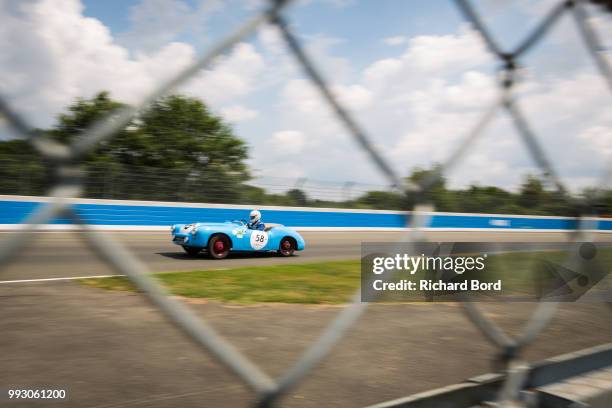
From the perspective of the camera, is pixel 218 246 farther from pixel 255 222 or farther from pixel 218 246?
pixel 255 222

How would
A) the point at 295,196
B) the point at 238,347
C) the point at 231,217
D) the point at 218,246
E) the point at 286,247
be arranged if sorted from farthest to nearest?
the point at 231,217 → the point at 295,196 → the point at 286,247 → the point at 218,246 → the point at 238,347

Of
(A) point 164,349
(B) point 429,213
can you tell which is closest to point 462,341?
(A) point 164,349

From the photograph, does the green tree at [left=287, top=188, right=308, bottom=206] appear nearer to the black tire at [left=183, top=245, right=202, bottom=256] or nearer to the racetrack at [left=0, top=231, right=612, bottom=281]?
the racetrack at [left=0, top=231, right=612, bottom=281]

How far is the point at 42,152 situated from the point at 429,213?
2.37 feet

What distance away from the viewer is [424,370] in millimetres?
2521

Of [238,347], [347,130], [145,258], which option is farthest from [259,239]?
[347,130]

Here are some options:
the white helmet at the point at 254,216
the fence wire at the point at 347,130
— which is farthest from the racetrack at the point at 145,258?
the fence wire at the point at 347,130

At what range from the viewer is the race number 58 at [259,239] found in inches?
390

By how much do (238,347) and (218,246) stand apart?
21.1 ft

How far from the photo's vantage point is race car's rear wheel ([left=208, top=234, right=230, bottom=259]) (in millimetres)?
9234

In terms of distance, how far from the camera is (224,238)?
371 inches

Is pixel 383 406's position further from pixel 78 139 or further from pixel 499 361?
pixel 78 139

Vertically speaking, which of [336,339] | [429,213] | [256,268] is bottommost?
[256,268]

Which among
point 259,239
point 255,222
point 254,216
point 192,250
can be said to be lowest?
point 192,250
